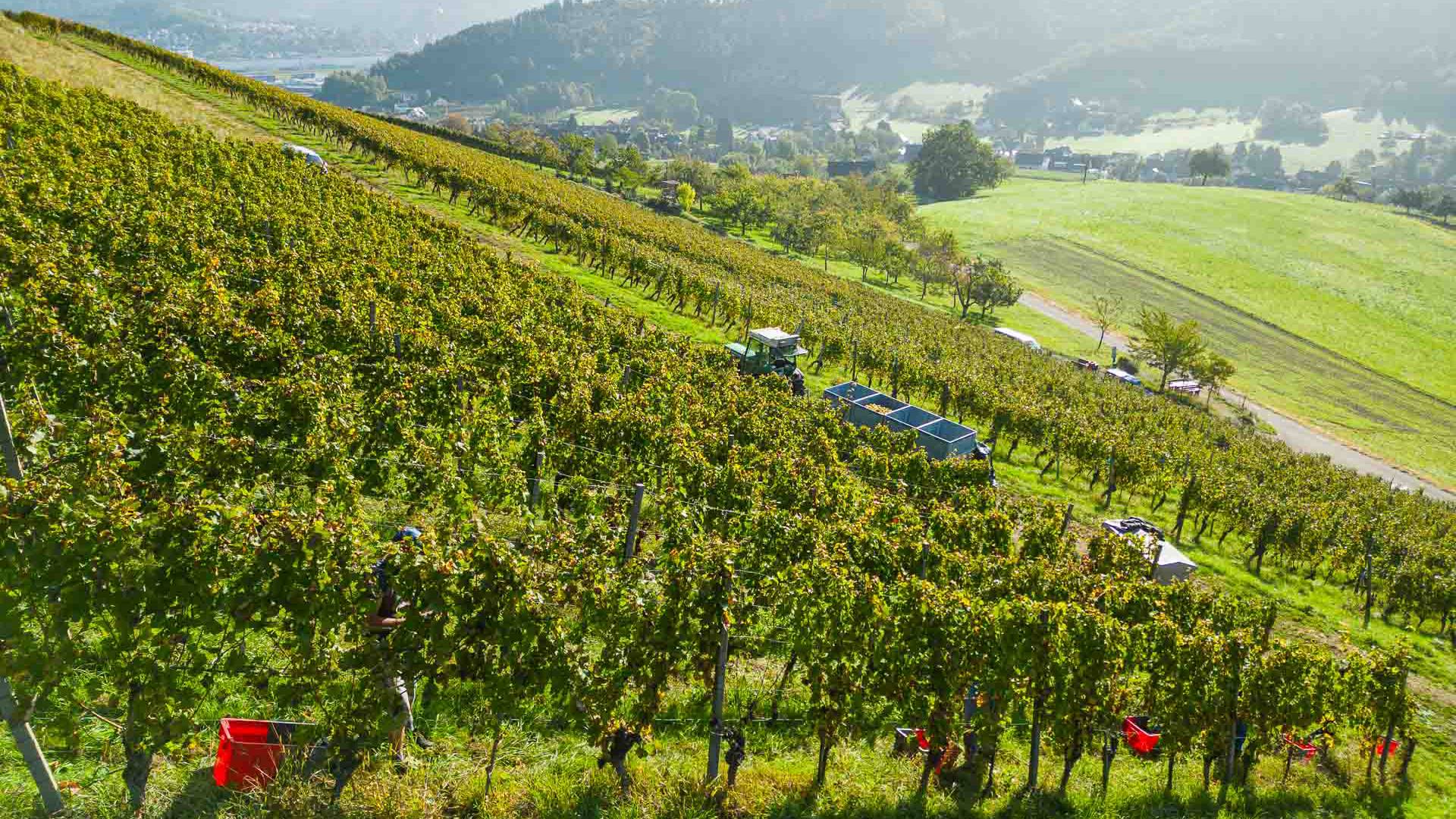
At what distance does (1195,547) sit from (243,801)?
2810 centimetres

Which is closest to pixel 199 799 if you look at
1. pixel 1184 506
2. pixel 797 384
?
pixel 797 384

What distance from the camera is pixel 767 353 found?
27797 millimetres

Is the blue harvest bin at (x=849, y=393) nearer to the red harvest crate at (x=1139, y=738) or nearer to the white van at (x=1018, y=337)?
the red harvest crate at (x=1139, y=738)

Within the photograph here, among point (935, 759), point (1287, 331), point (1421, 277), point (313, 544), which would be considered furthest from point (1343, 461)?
point (1421, 277)

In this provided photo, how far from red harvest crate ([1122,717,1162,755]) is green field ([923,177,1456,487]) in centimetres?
4838

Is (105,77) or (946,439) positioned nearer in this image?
(946,439)

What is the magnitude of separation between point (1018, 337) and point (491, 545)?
2383 inches

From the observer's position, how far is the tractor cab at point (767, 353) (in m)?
27.3

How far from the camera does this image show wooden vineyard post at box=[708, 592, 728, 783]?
8.95 m

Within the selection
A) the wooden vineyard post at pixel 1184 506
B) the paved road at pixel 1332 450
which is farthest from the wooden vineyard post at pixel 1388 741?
the paved road at pixel 1332 450

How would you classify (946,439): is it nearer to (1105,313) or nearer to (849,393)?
(849,393)

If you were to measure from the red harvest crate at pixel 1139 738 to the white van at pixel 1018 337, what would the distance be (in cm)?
4865

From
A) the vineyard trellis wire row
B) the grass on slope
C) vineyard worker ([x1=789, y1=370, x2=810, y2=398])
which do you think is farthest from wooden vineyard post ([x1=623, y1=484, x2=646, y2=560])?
the grass on slope

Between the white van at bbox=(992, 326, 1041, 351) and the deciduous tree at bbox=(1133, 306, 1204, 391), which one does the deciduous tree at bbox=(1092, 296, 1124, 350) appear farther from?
the deciduous tree at bbox=(1133, 306, 1204, 391)
